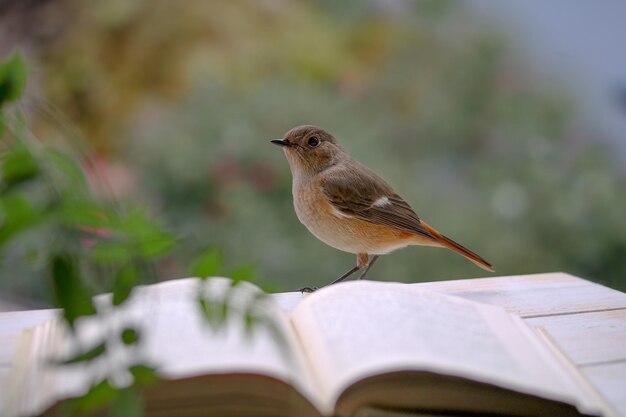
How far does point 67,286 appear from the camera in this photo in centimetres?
44

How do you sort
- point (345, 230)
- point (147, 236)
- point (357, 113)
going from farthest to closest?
point (357, 113) → point (345, 230) → point (147, 236)

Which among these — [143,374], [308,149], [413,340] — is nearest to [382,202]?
[308,149]

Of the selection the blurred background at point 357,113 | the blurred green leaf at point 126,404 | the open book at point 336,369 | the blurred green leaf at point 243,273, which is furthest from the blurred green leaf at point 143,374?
the blurred background at point 357,113

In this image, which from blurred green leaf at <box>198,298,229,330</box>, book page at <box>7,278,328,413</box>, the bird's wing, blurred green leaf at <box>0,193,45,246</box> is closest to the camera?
blurred green leaf at <box>0,193,45,246</box>

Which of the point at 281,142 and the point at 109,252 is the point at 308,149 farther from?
the point at 109,252

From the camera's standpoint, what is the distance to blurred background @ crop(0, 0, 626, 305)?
7.93 ft

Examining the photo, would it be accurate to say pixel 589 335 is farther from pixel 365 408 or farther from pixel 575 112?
pixel 575 112

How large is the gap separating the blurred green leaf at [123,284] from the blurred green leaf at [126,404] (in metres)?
0.06

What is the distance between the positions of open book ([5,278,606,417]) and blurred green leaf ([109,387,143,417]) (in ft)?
0.89

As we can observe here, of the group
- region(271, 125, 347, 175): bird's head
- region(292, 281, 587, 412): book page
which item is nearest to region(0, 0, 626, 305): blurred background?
region(271, 125, 347, 175): bird's head

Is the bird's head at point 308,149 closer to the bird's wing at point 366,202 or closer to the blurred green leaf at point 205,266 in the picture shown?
the bird's wing at point 366,202

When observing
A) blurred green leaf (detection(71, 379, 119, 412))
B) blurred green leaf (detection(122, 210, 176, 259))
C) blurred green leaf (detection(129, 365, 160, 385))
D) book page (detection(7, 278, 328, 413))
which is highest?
blurred green leaf (detection(122, 210, 176, 259))

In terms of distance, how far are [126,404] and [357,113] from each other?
88.8 inches

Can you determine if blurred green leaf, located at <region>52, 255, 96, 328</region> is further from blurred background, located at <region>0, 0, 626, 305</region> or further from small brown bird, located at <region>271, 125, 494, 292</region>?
blurred background, located at <region>0, 0, 626, 305</region>
